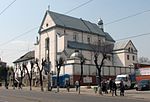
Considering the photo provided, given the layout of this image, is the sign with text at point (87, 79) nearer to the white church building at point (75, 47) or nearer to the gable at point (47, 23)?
the white church building at point (75, 47)

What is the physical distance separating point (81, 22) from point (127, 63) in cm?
2022

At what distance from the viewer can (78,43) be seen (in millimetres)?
98250

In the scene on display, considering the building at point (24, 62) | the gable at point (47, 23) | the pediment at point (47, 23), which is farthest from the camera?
the building at point (24, 62)

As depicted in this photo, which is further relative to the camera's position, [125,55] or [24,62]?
[24,62]

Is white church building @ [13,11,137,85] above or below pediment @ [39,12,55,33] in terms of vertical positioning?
below

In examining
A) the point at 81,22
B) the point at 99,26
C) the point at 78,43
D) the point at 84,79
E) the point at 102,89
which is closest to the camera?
the point at 102,89

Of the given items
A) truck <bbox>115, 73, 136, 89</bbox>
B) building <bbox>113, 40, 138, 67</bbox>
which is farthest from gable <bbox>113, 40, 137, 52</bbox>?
truck <bbox>115, 73, 136, 89</bbox>

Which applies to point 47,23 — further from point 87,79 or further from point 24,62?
point 87,79

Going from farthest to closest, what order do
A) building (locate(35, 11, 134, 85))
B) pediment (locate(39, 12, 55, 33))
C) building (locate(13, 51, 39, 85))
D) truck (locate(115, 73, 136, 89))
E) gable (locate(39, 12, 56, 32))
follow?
building (locate(13, 51, 39, 85))
pediment (locate(39, 12, 55, 33))
gable (locate(39, 12, 56, 32))
building (locate(35, 11, 134, 85))
truck (locate(115, 73, 136, 89))

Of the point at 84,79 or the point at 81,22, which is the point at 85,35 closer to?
the point at 81,22

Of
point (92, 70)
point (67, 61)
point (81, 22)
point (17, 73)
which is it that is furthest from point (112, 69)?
point (17, 73)

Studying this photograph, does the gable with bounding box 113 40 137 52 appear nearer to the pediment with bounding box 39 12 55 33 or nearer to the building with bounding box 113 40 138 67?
the building with bounding box 113 40 138 67

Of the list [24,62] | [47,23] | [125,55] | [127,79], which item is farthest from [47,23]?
[127,79]

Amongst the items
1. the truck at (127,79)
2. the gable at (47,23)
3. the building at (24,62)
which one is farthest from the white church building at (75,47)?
the truck at (127,79)
